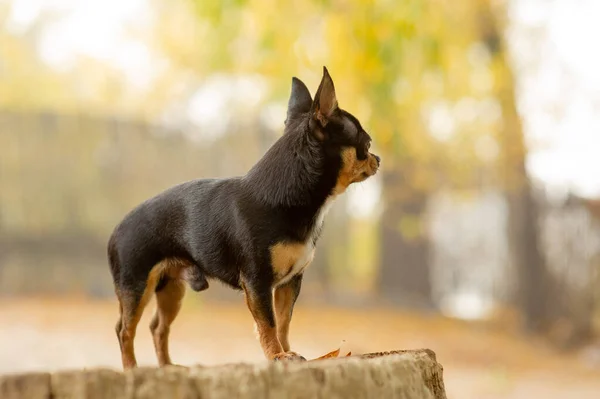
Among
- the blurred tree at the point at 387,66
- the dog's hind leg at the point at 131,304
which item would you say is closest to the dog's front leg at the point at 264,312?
the dog's hind leg at the point at 131,304

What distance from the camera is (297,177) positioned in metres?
2.73

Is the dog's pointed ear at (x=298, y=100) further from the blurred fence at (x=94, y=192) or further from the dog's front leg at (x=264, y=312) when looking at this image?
the blurred fence at (x=94, y=192)

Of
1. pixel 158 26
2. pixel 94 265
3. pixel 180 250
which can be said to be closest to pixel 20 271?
pixel 94 265

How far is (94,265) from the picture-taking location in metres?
11.6

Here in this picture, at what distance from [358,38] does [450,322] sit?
5483 millimetres

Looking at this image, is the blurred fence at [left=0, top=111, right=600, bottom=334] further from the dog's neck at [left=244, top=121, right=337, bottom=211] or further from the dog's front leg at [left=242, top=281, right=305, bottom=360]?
the dog's front leg at [left=242, top=281, right=305, bottom=360]

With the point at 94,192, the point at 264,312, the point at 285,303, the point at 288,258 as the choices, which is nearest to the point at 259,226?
the point at 288,258

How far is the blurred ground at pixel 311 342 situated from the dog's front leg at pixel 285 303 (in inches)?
211

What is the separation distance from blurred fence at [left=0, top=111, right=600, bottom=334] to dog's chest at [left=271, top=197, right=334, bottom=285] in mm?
9137

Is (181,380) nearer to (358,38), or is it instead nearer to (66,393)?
(66,393)

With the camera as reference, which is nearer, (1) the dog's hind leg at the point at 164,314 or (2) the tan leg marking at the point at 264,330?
(2) the tan leg marking at the point at 264,330

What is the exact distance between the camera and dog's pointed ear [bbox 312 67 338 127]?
8.77 feet

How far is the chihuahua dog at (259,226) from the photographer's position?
8.69 ft

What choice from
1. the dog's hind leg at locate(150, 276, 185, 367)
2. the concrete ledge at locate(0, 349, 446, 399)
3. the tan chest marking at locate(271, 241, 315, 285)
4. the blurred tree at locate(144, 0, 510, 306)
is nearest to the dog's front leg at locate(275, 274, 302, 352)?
the tan chest marking at locate(271, 241, 315, 285)
